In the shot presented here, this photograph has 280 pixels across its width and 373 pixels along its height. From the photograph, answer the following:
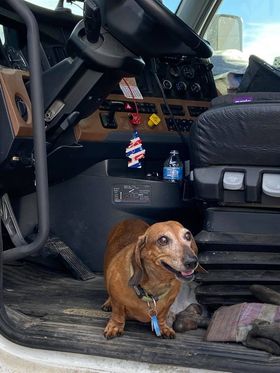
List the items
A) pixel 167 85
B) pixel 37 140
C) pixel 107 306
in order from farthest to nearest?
pixel 167 85 < pixel 107 306 < pixel 37 140

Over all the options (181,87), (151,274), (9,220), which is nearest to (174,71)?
(181,87)

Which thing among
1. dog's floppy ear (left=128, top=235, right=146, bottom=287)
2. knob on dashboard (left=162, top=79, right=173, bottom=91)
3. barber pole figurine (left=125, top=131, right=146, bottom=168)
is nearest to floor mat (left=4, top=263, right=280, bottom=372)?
dog's floppy ear (left=128, top=235, right=146, bottom=287)

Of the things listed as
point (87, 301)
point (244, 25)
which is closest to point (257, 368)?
point (87, 301)

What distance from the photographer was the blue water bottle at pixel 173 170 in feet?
9.34

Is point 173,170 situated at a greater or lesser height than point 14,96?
lesser

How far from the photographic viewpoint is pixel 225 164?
2.13 m

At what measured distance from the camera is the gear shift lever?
1.90m

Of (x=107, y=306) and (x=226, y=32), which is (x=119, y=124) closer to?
(x=107, y=306)

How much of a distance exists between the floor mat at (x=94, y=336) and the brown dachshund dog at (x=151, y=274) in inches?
2.6

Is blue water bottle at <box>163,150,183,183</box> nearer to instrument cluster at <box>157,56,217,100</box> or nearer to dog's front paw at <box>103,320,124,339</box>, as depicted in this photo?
instrument cluster at <box>157,56,217,100</box>

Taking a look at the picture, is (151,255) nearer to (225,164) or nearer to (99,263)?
(225,164)

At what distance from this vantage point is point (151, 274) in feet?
6.27

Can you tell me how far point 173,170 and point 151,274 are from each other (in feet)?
3.34

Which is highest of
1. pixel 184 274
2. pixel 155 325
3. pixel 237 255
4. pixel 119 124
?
pixel 119 124
